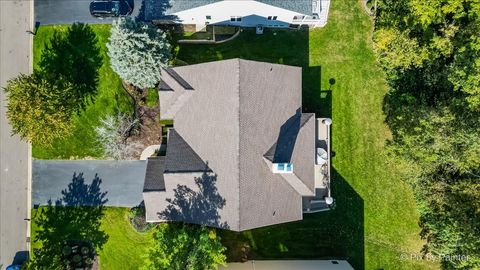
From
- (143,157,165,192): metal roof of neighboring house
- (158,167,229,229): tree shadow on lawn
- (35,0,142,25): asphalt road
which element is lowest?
(158,167,229,229): tree shadow on lawn

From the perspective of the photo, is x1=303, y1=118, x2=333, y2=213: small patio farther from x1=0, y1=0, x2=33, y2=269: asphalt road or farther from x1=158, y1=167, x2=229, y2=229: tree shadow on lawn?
x1=0, y1=0, x2=33, y2=269: asphalt road

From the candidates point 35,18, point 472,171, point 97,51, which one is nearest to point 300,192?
point 472,171

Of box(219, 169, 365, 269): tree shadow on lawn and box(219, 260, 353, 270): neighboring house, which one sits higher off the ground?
box(219, 169, 365, 269): tree shadow on lawn

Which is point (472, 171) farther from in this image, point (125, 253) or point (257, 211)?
point (125, 253)

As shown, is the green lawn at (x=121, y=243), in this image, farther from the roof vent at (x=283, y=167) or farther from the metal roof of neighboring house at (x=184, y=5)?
the metal roof of neighboring house at (x=184, y=5)

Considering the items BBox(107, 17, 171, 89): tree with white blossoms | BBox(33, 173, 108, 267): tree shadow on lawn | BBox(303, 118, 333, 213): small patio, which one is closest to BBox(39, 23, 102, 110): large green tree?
BBox(107, 17, 171, 89): tree with white blossoms

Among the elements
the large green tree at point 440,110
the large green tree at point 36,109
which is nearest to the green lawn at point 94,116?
the large green tree at point 36,109

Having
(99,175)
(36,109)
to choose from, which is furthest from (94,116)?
(36,109)
